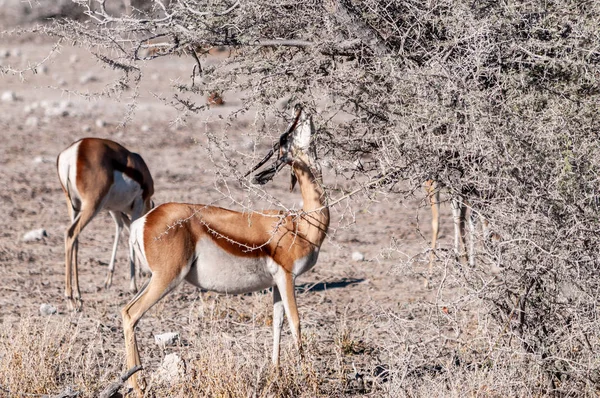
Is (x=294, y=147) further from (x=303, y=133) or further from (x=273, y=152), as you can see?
(x=273, y=152)

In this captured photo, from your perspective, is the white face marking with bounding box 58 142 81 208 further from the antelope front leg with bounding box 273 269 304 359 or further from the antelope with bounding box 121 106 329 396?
the antelope front leg with bounding box 273 269 304 359

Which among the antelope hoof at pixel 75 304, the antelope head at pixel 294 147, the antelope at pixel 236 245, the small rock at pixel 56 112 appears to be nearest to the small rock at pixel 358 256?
the antelope hoof at pixel 75 304

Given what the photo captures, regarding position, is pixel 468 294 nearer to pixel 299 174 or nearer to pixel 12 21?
pixel 299 174

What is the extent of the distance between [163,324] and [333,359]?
1475mm

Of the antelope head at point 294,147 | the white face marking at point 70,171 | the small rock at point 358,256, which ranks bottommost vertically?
the small rock at point 358,256

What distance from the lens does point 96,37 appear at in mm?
4523

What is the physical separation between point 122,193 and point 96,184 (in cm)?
46

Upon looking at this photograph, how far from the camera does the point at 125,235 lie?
9680mm

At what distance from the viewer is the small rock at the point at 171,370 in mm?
4715

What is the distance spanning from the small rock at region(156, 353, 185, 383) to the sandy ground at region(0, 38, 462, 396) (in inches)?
12.8

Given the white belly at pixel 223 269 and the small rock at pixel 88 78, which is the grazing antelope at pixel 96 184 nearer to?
the white belly at pixel 223 269

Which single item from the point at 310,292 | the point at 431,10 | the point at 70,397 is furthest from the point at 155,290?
the point at 310,292

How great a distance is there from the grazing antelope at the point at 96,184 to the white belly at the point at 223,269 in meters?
2.42

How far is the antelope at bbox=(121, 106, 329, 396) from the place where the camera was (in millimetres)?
4980
